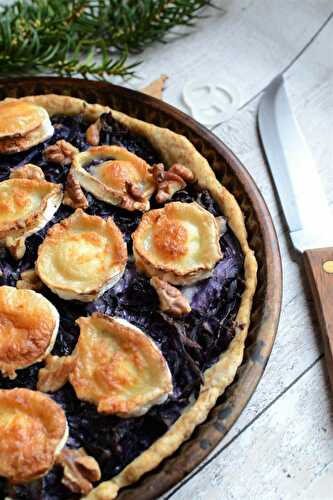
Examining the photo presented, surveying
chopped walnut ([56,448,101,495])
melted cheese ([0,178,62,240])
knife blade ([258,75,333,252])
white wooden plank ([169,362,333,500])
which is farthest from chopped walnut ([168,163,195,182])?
chopped walnut ([56,448,101,495])

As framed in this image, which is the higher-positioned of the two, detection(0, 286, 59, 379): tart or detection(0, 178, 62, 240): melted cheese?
detection(0, 178, 62, 240): melted cheese

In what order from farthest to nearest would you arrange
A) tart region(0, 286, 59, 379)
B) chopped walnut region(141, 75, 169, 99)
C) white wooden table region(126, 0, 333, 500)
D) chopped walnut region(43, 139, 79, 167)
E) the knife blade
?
chopped walnut region(141, 75, 169, 99)
the knife blade
chopped walnut region(43, 139, 79, 167)
white wooden table region(126, 0, 333, 500)
tart region(0, 286, 59, 379)

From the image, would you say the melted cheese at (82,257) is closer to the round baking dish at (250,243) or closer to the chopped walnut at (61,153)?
the chopped walnut at (61,153)

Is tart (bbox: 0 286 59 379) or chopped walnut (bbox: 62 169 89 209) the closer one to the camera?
tart (bbox: 0 286 59 379)

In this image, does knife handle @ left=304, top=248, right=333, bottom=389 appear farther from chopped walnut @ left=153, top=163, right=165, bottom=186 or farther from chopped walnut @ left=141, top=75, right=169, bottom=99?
chopped walnut @ left=141, top=75, right=169, bottom=99

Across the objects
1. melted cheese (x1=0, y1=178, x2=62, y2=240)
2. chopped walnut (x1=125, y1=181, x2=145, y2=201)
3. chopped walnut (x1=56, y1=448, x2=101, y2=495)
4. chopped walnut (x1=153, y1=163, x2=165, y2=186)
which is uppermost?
chopped walnut (x1=153, y1=163, x2=165, y2=186)

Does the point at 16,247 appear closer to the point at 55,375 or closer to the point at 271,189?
the point at 55,375

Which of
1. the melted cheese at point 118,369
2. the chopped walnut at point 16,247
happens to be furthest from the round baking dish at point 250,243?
the chopped walnut at point 16,247
